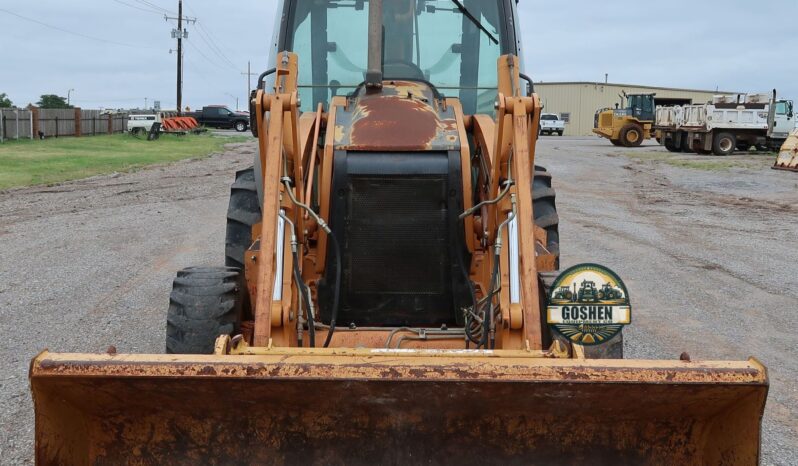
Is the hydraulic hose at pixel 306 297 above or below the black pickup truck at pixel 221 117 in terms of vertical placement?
below

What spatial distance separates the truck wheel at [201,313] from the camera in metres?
4.23

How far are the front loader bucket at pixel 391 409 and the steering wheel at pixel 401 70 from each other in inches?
91.8

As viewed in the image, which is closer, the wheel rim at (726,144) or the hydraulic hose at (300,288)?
the hydraulic hose at (300,288)

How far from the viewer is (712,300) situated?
8.17 meters

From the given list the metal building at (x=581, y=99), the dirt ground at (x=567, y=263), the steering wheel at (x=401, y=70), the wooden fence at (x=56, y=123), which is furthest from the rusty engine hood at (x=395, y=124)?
the metal building at (x=581, y=99)

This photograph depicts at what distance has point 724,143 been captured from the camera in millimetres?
34750

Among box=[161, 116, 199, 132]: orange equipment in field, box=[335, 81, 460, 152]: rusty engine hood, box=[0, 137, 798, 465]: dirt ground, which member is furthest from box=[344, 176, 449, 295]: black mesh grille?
box=[161, 116, 199, 132]: orange equipment in field

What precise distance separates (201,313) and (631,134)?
41312 millimetres

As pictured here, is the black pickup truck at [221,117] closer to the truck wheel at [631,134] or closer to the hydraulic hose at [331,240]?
the truck wheel at [631,134]

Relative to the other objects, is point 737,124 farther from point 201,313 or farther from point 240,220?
point 201,313

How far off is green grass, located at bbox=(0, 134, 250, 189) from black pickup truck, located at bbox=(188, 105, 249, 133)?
18039 millimetres

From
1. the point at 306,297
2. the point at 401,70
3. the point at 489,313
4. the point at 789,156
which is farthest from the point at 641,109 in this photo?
the point at 306,297

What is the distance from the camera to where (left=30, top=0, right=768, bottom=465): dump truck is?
10.4ft

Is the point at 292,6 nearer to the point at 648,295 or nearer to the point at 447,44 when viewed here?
the point at 447,44
